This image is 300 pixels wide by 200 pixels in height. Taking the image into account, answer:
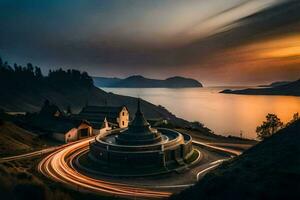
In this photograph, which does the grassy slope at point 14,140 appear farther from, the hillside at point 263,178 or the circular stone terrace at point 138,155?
the hillside at point 263,178

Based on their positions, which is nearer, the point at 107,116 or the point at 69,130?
the point at 69,130

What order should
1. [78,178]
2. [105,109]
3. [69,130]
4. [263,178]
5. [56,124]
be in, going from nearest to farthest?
[263,178], [78,178], [69,130], [56,124], [105,109]

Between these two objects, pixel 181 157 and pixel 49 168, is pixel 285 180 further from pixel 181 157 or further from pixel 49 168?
pixel 49 168

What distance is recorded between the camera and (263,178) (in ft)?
78.1

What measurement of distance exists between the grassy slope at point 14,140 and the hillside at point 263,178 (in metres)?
36.5

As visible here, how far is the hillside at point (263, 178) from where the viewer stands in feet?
70.9

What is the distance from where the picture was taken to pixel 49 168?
4672 cm

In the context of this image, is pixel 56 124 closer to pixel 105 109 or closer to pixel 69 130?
pixel 69 130

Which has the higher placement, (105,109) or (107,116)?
(105,109)

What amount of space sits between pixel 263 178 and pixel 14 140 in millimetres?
51206

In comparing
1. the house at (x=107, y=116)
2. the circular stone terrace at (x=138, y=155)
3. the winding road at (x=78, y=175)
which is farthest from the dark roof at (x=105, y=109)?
the circular stone terrace at (x=138, y=155)

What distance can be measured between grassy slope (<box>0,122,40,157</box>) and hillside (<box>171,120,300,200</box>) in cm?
3651

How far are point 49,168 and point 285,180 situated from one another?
36.6 metres

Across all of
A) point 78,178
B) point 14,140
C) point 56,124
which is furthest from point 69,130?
point 78,178
